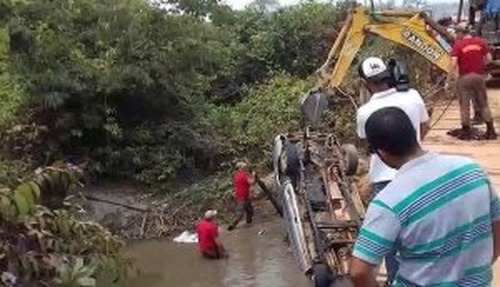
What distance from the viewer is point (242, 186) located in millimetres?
15836

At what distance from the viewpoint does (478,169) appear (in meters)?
3.36

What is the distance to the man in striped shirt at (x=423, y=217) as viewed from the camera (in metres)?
3.20

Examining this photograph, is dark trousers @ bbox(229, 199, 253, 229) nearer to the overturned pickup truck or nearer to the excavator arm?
the excavator arm

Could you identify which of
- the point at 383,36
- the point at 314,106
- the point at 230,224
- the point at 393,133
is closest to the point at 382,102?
the point at 393,133

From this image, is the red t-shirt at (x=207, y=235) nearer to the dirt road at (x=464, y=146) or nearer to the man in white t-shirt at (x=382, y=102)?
the dirt road at (x=464, y=146)

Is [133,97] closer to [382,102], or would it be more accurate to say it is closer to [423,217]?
[382,102]

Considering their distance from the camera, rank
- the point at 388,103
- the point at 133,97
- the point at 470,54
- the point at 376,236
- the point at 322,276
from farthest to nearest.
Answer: the point at 133,97 < the point at 470,54 < the point at 322,276 < the point at 388,103 < the point at 376,236

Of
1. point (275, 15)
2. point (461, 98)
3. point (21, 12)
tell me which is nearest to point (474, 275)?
point (461, 98)

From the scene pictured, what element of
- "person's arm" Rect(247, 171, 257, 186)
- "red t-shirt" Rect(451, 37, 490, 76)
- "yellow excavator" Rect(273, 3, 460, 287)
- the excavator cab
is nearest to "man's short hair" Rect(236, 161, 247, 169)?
"person's arm" Rect(247, 171, 257, 186)

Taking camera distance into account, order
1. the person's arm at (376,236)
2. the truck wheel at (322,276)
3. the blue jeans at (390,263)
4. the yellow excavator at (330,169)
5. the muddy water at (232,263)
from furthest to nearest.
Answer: the muddy water at (232,263) < the yellow excavator at (330,169) < the truck wheel at (322,276) < the blue jeans at (390,263) < the person's arm at (376,236)

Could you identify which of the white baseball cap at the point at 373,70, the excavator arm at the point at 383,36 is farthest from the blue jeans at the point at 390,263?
the excavator arm at the point at 383,36

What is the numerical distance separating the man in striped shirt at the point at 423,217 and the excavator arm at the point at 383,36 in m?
9.42

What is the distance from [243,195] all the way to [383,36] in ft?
13.4

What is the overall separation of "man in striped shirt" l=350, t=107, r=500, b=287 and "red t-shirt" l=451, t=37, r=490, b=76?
9.19 meters
